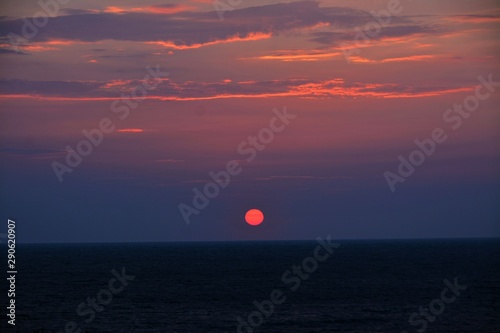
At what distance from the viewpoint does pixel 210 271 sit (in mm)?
136125

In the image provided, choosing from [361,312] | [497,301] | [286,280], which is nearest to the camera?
[361,312]

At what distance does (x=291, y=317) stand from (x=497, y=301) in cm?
2773

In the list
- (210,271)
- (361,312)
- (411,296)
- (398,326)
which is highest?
(210,271)

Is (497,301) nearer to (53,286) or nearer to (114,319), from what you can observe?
(114,319)

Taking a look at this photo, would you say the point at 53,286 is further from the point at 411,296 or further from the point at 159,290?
the point at 411,296

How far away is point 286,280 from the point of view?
110 m

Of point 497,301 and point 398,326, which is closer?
point 398,326

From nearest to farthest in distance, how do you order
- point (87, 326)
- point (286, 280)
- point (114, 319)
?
point (87, 326) → point (114, 319) → point (286, 280)

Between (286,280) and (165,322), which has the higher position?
(286,280)

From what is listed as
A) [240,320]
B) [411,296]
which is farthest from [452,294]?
[240,320]

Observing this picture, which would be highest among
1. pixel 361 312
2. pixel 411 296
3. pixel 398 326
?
pixel 411 296

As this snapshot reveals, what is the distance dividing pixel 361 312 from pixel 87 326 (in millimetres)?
28248

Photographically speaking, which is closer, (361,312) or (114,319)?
(114,319)

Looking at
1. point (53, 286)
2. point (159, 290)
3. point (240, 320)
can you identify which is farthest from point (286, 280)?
point (240, 320)
